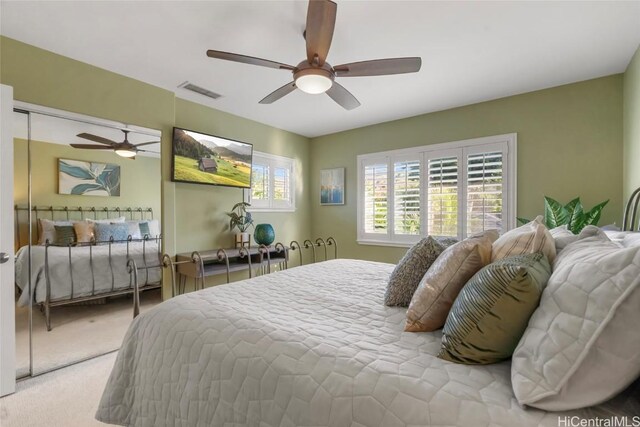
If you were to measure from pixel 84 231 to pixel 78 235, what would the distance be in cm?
5

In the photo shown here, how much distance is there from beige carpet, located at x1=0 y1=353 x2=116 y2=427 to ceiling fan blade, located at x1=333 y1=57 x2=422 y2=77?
8.76ft

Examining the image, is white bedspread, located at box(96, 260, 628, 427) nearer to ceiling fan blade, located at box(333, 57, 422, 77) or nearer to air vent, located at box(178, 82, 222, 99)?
ceiling fan blade, located at box(333, 57, 422, 77)

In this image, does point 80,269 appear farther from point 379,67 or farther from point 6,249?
point 379,67

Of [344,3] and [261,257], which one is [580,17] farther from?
[261,257]

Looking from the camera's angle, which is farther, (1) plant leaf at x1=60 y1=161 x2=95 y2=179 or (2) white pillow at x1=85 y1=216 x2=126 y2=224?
(2) white pillow at x1=85 y1=216 x2=126 y2=224

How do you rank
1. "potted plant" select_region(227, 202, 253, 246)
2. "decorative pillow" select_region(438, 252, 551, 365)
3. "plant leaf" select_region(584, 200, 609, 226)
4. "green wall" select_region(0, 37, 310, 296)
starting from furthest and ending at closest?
"potted plant" select_region(227, 202, 253, 246), "plant leaf" select_region(584, 200, 609, 226), "green wall" select_region(0, 37, 310, 296), "decorative pillow" select_region(438, 252, 551, 365)

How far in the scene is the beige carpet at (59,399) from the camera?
176 centimetres

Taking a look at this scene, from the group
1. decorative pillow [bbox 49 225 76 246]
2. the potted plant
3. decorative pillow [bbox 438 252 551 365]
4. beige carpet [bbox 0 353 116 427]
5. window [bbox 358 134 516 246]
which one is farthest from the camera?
the potted plant

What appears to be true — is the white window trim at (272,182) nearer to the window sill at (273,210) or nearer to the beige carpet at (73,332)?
the window sill at (273,210)

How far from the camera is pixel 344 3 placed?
1830 mm

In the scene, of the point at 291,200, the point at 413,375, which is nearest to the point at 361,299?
the point at 413,375

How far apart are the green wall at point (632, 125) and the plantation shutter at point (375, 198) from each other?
2419mm

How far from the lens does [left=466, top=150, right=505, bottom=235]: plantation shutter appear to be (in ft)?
11.1

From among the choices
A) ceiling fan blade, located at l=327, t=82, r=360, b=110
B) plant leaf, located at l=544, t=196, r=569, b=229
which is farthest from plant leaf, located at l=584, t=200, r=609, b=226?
ceiling fan blade, located at l=327, t=82, r=360, b=110
